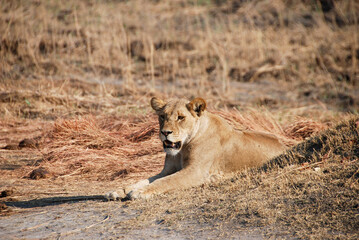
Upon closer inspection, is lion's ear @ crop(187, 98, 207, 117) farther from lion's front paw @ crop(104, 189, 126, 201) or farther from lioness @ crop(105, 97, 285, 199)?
lion's front paw @ crop(104, 189, 126, 201)

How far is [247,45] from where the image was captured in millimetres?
15258

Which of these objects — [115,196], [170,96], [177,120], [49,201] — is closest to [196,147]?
[177,120]

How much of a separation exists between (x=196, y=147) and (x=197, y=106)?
1.59 feet

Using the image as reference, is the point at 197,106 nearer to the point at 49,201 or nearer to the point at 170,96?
the point at 49,201

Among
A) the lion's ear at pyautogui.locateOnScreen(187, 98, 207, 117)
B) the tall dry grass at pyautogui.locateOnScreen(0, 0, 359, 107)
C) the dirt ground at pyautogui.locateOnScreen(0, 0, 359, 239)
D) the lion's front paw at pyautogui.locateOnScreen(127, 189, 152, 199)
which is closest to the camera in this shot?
the dirt ground at pyautogui.locateOnScreen(0, 0, 359, 239)

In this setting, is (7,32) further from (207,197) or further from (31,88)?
(207,197)

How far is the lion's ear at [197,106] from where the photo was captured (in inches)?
203

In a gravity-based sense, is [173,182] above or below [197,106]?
below

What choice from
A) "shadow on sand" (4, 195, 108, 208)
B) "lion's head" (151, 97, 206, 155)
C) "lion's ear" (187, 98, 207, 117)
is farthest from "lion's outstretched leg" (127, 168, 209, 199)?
"lion's ear" (187, 98, 207, 117)

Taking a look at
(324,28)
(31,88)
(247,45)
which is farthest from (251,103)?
(324,28)

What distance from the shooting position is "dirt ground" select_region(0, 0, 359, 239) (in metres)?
4.05

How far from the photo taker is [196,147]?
17.6ft

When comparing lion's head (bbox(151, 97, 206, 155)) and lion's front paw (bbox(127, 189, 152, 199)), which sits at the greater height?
lion's head (bbox(151, 97, 206, 155))

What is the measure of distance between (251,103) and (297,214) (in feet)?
26.4
